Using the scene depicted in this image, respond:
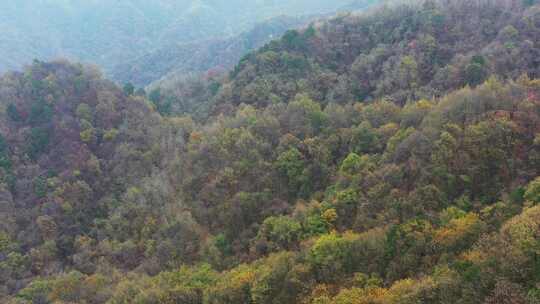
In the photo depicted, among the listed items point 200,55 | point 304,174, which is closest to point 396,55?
point 304,174

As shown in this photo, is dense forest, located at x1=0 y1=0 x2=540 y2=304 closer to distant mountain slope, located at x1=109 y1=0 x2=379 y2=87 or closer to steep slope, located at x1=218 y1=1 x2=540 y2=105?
steep slope, located at x1=218 y1=1 x2=540 y2=105

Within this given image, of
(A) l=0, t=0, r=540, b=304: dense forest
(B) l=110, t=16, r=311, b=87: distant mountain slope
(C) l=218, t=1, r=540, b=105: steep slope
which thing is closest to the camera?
(A) l=0, t=0, r=540, b=304: dense forest

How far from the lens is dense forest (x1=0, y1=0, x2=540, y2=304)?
35844 mm

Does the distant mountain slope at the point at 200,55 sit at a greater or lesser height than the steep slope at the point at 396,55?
lesser

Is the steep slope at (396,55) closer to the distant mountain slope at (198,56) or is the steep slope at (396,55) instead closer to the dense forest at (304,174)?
the dense forest at (304,174)

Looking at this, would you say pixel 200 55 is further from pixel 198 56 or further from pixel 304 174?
pixel 304 174

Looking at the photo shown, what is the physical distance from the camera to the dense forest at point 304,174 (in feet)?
118

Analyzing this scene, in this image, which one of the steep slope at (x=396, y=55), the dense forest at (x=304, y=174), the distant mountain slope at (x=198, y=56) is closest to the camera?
the dense forest at (x=304, y=174)

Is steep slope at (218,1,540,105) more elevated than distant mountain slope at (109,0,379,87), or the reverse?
steep slope at (218,1,540,105)

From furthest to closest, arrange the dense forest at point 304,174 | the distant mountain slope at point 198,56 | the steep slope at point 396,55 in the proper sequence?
the distant mountain slope at point 198,56 < the steep slope at point 396,55 < the dense forest at point 304,174

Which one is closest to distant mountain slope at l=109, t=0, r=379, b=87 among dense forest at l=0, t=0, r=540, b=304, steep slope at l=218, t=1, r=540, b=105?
steep slope at l=218, t=1, r=540, b=105

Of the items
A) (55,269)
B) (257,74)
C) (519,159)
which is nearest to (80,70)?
(257,74)

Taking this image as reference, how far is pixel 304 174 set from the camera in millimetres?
54250

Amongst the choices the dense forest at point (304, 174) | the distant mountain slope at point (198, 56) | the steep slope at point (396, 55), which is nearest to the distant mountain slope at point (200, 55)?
the distant mountain slope at point (198, 56)
